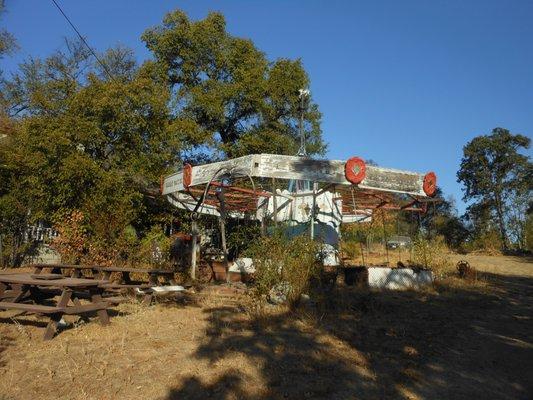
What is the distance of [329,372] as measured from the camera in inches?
195

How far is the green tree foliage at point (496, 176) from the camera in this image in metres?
40.8

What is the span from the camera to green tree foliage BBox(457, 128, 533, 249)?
40.8 meters

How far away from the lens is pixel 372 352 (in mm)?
5797

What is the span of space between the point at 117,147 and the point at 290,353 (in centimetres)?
1236

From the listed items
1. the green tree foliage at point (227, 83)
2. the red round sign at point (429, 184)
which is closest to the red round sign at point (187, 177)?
the red round sign at point (429, 184)

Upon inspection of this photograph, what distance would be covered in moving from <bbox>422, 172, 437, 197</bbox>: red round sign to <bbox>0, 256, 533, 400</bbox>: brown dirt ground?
11.2 ft

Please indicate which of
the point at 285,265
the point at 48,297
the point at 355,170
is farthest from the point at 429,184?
the point at 48,297

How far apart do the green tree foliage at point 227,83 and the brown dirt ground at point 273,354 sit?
15822 millimetres

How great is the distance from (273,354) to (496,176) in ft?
138

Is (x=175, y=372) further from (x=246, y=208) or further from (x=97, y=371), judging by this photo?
(x=246, y=208)

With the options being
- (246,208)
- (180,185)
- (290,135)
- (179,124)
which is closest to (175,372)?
(180,185)

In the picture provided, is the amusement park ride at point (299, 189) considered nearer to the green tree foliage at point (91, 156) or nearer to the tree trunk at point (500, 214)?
the green tree foliage at point (91, 156)

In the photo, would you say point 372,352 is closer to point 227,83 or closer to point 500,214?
point 227,83

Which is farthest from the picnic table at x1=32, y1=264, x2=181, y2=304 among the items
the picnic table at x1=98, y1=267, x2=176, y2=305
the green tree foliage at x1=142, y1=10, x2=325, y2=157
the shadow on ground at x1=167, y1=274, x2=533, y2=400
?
the green tree foliage at x1=142, y1=10, x2=325, y2=157
